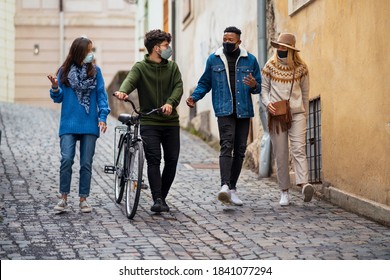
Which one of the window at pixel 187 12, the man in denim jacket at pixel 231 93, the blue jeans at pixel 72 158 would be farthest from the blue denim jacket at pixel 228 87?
the window at pixel 187 12

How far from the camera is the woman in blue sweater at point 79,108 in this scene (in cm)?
954

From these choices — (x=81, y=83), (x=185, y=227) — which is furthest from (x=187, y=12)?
(x=185, y=227)

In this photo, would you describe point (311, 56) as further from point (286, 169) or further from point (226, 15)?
point (226, 15)

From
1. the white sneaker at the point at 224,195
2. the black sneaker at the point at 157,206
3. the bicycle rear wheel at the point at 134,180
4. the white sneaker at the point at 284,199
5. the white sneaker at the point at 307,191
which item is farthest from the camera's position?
the white sneaker at the point at 284,199

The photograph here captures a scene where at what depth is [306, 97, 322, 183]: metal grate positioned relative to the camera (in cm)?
1119

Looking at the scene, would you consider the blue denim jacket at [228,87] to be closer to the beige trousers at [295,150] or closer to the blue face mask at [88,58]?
the beige trousers at [295,150]

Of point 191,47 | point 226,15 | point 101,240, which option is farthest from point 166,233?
point 191,47

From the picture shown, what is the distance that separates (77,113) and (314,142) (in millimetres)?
3056

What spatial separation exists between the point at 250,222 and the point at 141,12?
21.5 meters

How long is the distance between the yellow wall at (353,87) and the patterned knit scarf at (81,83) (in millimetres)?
2484

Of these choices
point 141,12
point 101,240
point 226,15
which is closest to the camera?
point 101,240

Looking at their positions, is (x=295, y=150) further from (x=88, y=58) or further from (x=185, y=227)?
(x=88, y=58)

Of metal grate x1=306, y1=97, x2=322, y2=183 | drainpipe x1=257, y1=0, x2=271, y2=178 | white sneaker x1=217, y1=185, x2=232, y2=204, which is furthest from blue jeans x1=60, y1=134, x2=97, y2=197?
drainpipe x1=257, y1=0, x2=271, y2=178

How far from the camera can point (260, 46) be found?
1368 cm
